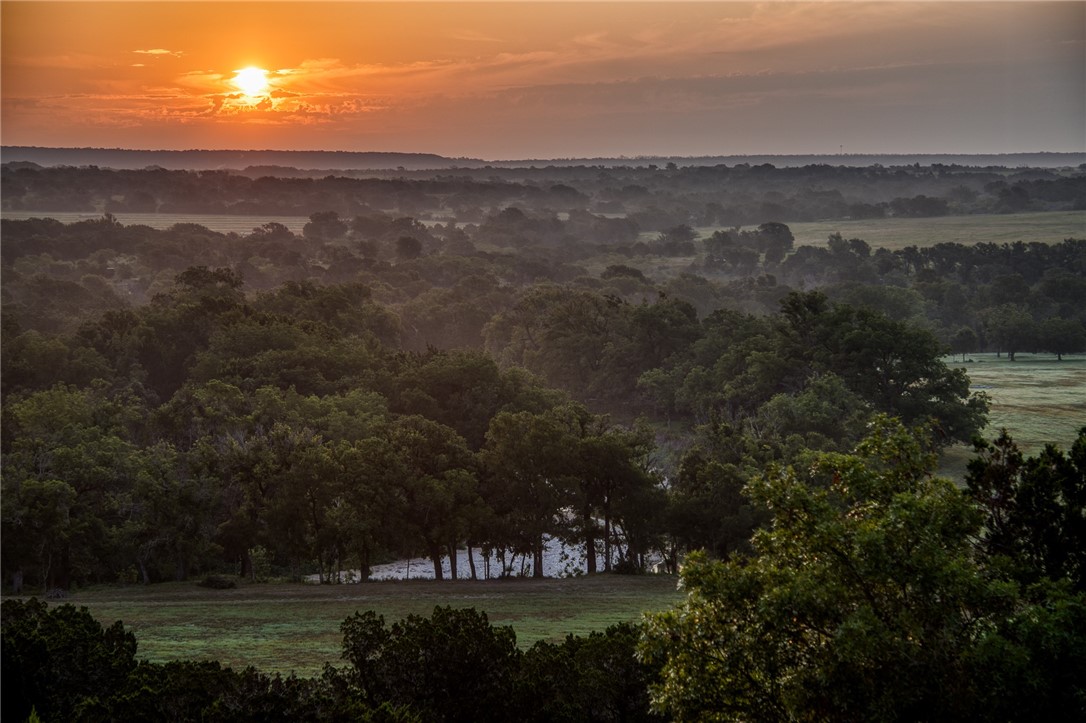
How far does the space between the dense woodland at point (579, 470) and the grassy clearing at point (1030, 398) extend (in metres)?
2.46

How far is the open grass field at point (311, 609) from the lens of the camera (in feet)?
92.1

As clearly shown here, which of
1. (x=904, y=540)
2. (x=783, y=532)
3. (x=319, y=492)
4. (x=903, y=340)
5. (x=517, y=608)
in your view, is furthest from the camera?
(x=903, y=340)

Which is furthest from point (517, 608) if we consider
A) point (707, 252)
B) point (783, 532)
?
point (707, 252)

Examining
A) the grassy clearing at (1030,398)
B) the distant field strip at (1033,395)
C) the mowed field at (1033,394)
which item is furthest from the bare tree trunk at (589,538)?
the distant field strip at (1033,395)

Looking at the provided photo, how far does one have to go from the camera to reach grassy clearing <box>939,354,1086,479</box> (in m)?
66.4

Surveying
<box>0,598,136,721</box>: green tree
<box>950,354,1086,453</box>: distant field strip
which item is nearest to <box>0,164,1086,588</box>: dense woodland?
<box>950,354,1086,453</box>: distant field strip

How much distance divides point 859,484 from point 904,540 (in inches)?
45.8

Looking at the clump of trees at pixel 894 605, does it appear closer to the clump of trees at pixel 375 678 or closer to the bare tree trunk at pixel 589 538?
the clump of trees at pixel 375 678

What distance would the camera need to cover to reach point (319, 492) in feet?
129

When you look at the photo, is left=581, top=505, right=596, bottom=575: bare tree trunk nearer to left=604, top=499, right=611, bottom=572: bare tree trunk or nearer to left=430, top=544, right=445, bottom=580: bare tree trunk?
left=604, top=499, right=611, bottom=572: bare tree trunk

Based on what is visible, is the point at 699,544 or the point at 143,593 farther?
the point at 699,544

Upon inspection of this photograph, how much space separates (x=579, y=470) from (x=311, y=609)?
45.4 feet

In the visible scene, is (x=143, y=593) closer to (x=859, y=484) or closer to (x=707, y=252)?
(x=859, y=484)

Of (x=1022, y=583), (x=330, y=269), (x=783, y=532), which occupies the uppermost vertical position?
(x=330, y=269)
